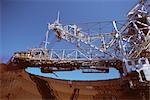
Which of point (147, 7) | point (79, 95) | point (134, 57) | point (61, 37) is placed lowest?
point (79, 95)

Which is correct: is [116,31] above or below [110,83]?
above

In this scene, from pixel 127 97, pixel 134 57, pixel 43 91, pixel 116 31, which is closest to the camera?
pixel 134 57

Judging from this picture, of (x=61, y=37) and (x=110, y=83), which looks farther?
(x=110, y=83)

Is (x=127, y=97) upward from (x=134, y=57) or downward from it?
downward

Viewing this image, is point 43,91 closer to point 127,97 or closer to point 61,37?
point 61,37

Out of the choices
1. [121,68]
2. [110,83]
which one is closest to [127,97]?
[110,83]

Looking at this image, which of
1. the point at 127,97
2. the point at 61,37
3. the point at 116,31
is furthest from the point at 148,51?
the point at 61,37

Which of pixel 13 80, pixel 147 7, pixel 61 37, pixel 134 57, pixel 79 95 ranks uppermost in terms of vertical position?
pixel 147 7

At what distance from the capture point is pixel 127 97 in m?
21.2

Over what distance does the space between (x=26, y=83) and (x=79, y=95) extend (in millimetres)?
4475

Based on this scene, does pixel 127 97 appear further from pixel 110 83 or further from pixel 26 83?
pixel 26 83

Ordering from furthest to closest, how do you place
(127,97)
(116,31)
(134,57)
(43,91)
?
(43,91), (127,97), (116,31), (134,57)

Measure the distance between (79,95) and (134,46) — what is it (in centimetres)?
710

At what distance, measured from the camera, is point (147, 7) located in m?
20.1
